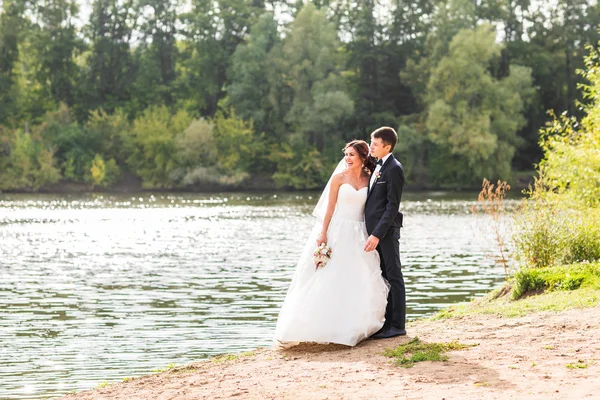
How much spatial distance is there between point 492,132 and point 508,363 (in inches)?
2452

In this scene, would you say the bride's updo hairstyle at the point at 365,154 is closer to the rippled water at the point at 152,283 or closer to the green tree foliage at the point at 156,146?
the rippled water at the point at 152,283

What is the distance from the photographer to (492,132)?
69438 millimetres

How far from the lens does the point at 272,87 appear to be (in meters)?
75.1

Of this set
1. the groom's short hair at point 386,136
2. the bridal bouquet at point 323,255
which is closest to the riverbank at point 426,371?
the bridal bouquet at point 323,255

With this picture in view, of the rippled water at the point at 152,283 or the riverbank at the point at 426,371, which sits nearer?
the riverbank at the point at 426,371

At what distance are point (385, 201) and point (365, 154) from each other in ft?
1.87

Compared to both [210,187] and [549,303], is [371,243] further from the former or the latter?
[210,187]

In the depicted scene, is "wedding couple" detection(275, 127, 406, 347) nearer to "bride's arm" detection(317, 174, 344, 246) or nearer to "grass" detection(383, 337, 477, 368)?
"bride's arm" detection(317, 174, 344, 246)

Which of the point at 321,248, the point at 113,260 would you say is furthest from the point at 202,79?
the point at 321,248

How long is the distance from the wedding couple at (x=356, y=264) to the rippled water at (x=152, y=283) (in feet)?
8.44

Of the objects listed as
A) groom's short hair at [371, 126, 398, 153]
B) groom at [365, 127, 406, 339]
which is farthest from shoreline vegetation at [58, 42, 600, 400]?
groom's short hair at [371, 126, 398, 153]

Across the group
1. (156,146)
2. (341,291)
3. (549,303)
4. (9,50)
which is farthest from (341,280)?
(9,50)

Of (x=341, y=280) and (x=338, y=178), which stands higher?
(x=338, y=178)

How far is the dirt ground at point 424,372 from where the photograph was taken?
768cm
